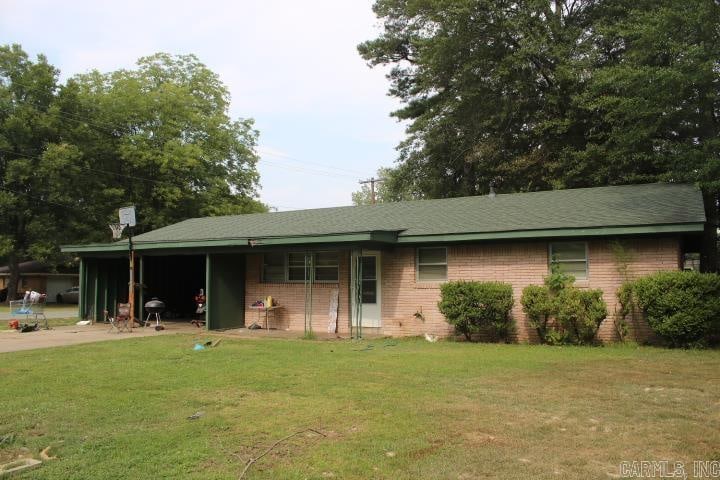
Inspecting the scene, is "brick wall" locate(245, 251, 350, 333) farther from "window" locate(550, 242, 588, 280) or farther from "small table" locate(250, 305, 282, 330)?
"window" locate(550, 242, 588, 280)

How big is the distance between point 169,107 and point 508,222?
32.0m

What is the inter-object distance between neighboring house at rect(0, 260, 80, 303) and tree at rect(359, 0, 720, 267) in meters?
28.4

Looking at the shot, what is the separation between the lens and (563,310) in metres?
11.6

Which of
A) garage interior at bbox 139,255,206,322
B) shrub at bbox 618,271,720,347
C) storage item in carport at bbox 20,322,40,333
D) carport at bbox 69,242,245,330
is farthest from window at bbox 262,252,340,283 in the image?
shrub at bbox 618,271,720,347

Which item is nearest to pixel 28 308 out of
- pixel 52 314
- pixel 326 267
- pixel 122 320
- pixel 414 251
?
pixel 122 320

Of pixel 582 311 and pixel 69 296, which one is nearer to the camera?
pixel 582 311

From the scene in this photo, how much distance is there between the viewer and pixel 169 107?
39031mm

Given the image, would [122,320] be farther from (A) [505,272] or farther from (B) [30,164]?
(B) [30,164]

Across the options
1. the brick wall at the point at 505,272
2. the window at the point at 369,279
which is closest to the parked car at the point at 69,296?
the window at the point at 369,279

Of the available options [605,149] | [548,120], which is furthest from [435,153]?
[605,149]

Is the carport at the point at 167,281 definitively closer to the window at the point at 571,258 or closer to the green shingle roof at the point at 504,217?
the green shingle roof at the point at 504,217

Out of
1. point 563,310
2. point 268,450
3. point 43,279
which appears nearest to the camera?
point 268,450

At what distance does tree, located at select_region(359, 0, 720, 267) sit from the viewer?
13469 millimetres

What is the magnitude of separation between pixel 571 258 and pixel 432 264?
133 inches
